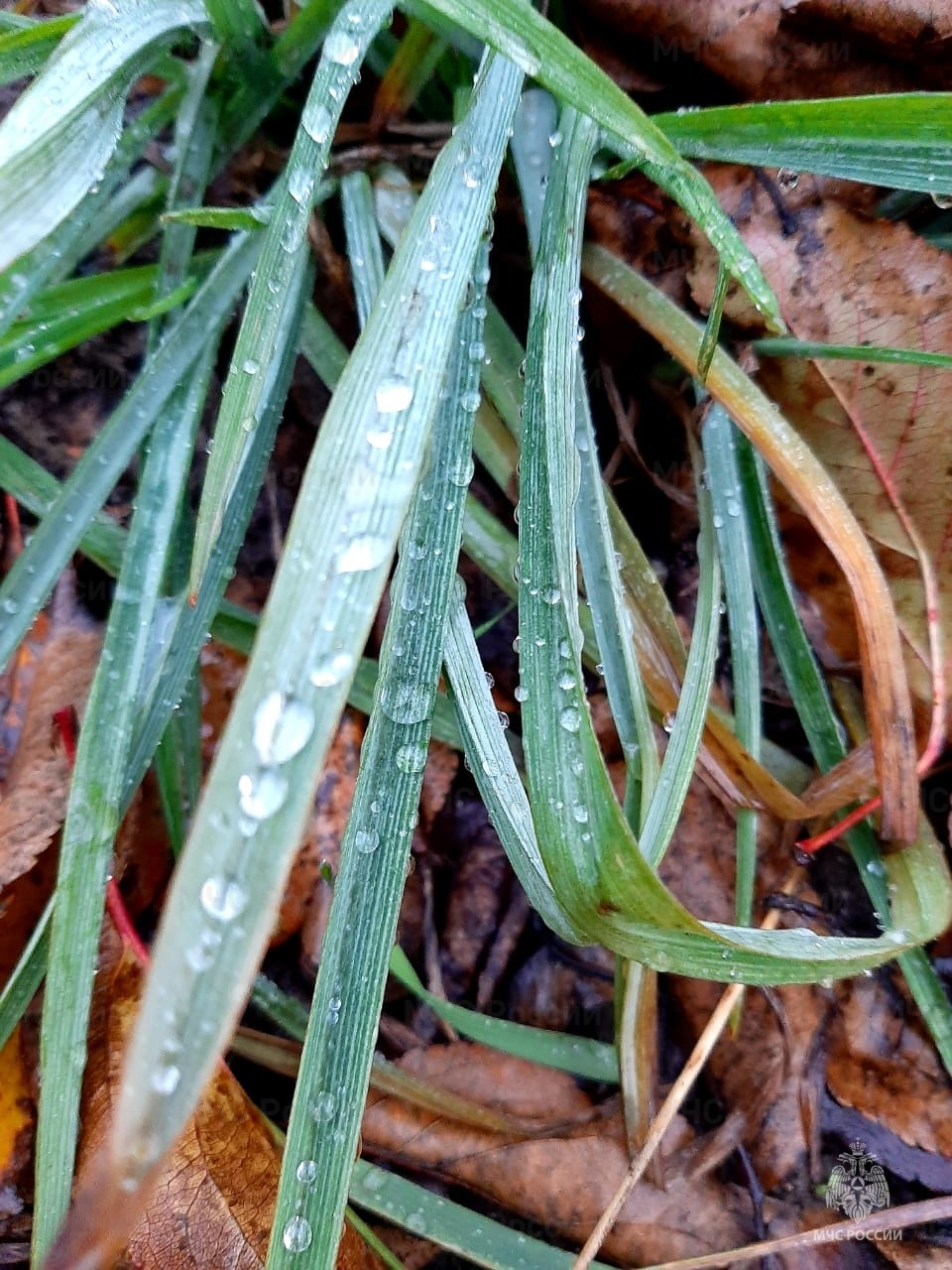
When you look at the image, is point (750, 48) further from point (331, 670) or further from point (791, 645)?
point (331, 670)

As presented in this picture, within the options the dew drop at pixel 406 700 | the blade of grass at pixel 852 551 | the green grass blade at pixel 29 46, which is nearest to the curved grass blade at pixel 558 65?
the blade of grass at pixel 852 551

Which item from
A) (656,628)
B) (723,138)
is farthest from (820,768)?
Result: (723,138)

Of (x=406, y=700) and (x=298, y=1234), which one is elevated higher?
(x=406, y=700)

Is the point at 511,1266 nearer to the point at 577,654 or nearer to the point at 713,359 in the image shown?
the point at 577,654

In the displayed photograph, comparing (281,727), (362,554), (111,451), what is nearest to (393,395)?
(362,554)

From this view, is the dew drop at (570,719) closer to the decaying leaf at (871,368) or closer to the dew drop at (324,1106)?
the dew drop at (324,1106)

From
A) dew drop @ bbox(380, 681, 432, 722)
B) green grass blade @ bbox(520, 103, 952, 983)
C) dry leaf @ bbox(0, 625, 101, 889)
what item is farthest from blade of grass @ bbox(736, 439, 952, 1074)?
dry leaf @ bbox(0, 625, 101, 889)

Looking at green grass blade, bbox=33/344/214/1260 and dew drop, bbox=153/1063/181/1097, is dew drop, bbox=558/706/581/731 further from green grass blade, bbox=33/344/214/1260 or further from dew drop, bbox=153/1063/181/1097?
green grass blade, bbox=33/344/214/1260

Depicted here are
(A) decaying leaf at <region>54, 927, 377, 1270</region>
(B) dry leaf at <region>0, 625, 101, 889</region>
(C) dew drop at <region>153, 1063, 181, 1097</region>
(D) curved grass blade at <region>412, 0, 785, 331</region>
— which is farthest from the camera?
(B) dry leaf at <region>0, 625, 101, 889</region>
